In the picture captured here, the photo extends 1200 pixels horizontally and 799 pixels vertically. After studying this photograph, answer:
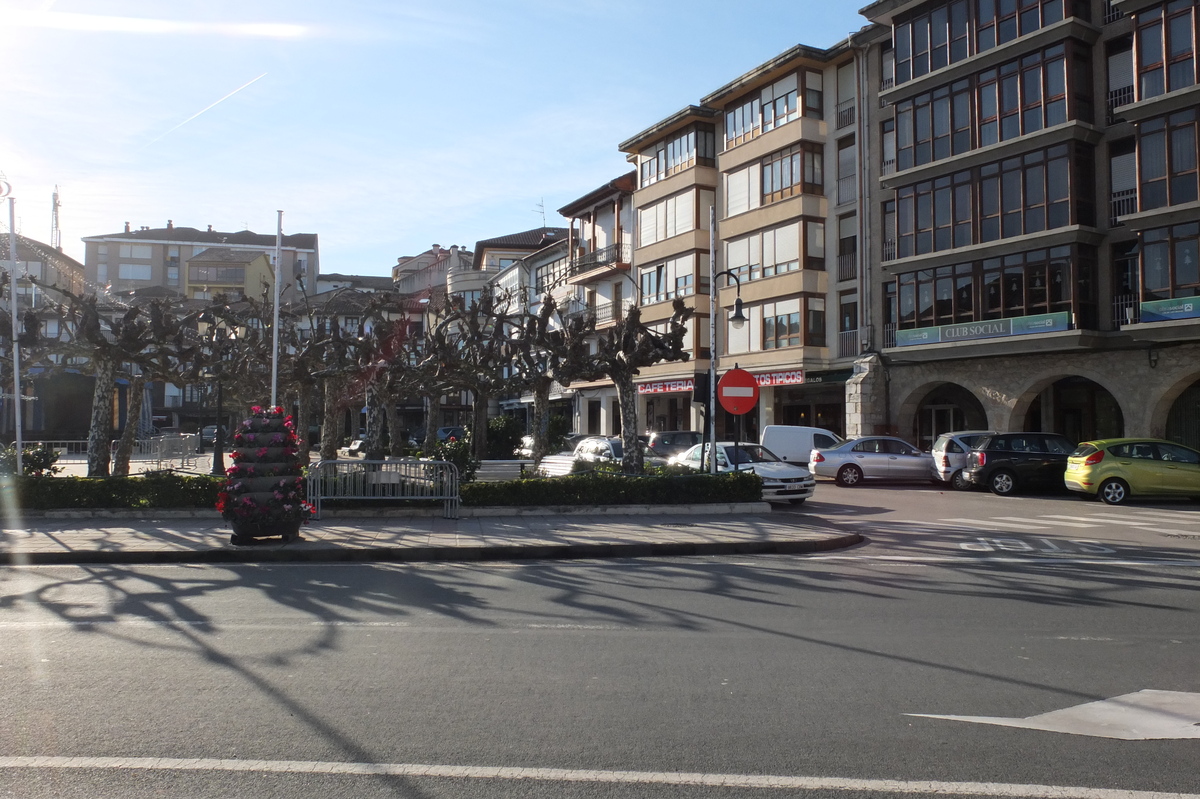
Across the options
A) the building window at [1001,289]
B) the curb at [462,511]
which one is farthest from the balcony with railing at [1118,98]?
the curb at [462,511]

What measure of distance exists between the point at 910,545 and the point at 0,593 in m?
11.7

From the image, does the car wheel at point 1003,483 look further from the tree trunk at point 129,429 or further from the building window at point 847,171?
the tree trunk at point 129,429

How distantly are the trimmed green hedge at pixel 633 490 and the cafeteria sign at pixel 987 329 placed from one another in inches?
614

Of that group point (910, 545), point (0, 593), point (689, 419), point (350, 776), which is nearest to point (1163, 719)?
point (350, 776)

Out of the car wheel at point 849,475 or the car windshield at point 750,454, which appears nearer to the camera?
the car windshield at point 750,454

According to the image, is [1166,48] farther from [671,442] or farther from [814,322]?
[671,442]

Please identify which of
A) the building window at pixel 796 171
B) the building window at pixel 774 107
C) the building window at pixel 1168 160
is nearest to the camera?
the building window at pixel 1168 160

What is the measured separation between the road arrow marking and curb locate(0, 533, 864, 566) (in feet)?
26.0

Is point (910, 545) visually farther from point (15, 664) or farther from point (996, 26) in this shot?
point (996, 26)

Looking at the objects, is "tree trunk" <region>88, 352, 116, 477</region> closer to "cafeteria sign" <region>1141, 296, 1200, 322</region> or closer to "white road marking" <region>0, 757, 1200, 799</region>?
"white road marking" <region>0, 757, 1200, 799</region>

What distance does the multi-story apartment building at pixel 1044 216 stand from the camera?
2641 centimetres

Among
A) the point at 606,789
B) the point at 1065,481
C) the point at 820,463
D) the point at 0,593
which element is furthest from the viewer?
the point at 820,463

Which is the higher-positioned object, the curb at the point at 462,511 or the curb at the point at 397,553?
the curb at the point at 462,511

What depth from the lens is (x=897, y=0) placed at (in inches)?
1335
